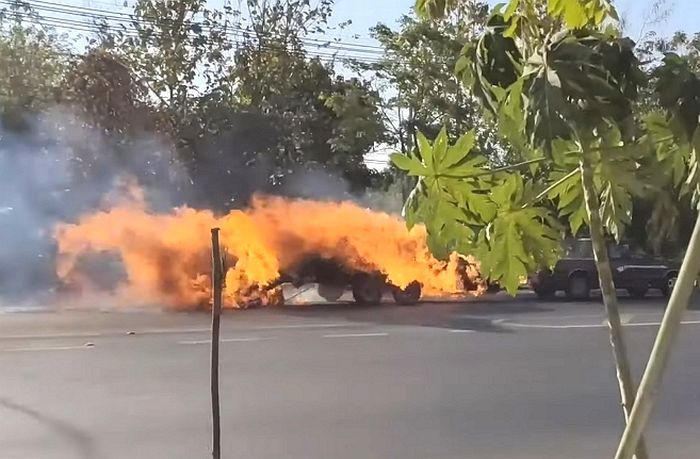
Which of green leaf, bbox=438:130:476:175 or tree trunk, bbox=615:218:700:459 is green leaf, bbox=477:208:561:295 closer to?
green leaf, bbox=438:130:476:175

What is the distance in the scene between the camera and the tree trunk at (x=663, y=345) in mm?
1690

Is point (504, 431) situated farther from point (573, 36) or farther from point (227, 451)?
point (573, 36)

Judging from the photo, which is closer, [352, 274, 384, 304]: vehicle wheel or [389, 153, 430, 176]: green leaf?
[389, 153, 430, 176]: green leaf

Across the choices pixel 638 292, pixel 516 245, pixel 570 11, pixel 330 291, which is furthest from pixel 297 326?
pixel 570 11

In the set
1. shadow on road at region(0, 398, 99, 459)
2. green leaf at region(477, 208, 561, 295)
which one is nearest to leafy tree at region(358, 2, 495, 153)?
shadow on road at region(0, 398, 99, 459)

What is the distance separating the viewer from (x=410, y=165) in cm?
215

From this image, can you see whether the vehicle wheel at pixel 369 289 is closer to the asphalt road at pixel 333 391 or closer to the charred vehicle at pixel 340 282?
the charred vehicle at pixel 340 282

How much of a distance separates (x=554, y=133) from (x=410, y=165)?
1.54 ft

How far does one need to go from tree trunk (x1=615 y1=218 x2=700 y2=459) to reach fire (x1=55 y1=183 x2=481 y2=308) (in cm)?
1706

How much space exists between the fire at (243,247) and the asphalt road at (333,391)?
10.1 ft

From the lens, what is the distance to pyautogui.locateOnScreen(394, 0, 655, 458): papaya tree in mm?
1791

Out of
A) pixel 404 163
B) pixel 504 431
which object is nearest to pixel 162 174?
pixel 504 431

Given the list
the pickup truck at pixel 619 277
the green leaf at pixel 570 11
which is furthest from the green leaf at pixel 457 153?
the pickup truck at pixel 619 277

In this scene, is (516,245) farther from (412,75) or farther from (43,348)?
(412,75)
